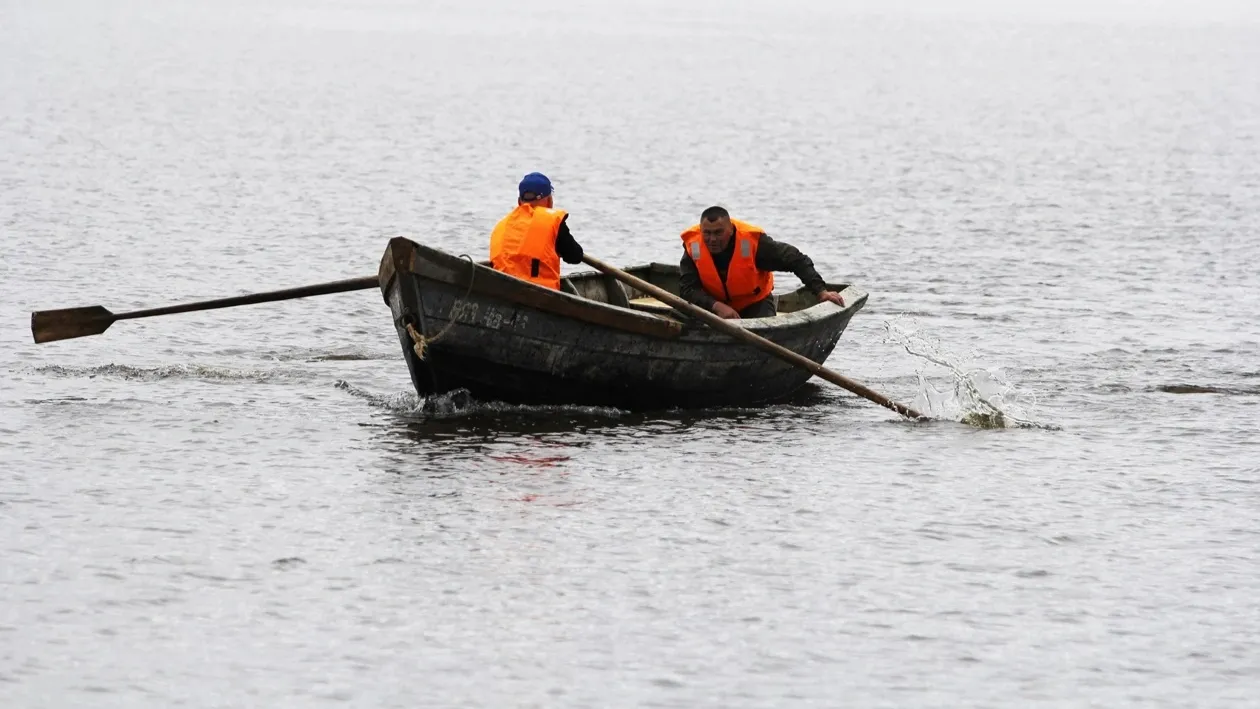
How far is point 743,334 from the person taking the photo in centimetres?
1367

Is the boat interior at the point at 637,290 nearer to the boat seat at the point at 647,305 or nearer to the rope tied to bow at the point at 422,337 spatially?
the boat seat at the point at 647,305

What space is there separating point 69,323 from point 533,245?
3810mm

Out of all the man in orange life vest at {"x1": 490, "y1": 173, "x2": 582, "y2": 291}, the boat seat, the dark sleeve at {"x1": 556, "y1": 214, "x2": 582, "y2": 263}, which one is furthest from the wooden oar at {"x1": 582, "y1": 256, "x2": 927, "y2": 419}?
the boat seat

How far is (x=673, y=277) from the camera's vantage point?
1666 cm

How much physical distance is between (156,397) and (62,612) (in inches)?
207

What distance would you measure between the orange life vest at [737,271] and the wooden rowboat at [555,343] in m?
0.45

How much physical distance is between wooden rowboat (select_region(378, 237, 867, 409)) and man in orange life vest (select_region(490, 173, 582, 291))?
12.1 inches

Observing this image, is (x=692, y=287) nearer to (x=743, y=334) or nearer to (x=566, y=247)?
(x=743, y=334)

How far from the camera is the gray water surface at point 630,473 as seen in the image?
8742 millimetres

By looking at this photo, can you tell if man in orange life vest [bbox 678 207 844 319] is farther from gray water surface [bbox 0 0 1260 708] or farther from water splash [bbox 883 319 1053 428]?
water splash [bbox 883 319 1053 428]

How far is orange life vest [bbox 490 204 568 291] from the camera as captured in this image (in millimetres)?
13438

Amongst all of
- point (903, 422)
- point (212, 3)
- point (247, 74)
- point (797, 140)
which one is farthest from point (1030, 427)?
point (212, 3)

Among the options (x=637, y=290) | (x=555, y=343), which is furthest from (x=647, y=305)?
(x=555, y=343)

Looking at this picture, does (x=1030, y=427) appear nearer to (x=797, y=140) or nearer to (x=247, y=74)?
(x=797, y=140)
